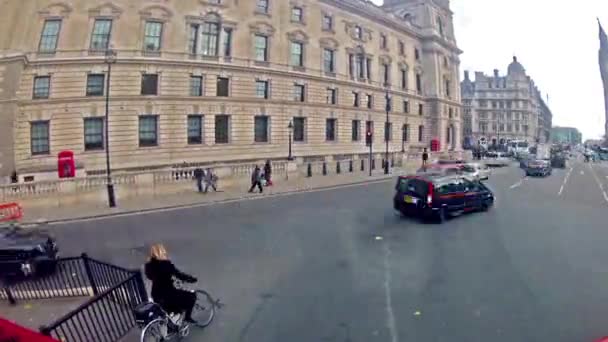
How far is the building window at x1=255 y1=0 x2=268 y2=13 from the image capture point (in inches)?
1168

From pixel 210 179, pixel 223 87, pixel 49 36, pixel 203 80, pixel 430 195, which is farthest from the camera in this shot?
pixel 223 87

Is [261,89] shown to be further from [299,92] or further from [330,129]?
[330,129]

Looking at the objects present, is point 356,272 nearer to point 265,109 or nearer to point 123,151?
point 123,151

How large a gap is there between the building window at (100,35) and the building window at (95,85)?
4.20 feet

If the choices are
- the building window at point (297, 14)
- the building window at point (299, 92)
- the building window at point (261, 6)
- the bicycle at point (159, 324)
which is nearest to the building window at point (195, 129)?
the building window at point (261, 6)

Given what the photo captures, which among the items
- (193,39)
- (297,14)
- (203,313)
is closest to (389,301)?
(203,313)

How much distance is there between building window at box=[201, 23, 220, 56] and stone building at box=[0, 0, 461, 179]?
0.11m

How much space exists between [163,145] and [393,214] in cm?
1172

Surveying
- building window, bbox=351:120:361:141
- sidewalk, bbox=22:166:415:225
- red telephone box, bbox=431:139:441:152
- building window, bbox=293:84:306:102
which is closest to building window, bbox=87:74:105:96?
sidewalk, bbox=22:166:415:225

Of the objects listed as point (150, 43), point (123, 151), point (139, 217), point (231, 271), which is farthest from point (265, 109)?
point (231, 271)

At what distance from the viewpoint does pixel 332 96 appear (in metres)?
40.3

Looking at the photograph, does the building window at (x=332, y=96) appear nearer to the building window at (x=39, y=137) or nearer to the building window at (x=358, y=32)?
the building window at (x=358, y=32)

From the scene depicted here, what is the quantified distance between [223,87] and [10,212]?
16052 mm

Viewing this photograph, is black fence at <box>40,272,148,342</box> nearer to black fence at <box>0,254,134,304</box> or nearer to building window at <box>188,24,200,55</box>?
black fence at <box>0,254,134,304</box>
